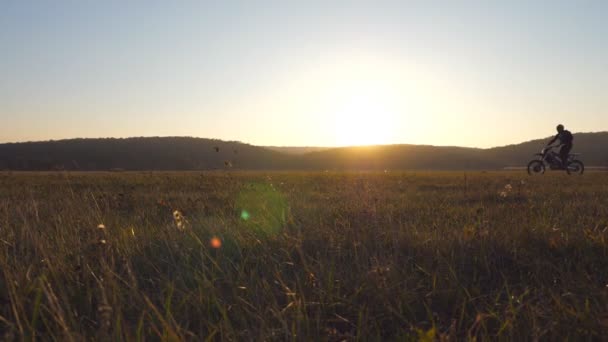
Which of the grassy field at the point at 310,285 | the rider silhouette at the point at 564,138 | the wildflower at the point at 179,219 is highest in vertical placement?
the rider silhouette at the point at 564,138

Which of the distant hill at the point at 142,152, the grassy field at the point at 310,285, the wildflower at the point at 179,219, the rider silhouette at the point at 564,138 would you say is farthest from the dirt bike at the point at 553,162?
the distant hill at the point at 142,152

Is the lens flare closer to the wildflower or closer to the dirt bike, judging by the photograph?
the wildflower

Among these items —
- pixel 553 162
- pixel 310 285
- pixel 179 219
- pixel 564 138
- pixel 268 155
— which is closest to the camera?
pixel 310 285

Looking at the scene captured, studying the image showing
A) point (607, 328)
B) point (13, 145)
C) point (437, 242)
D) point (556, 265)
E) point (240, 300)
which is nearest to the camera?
point (607, 328)

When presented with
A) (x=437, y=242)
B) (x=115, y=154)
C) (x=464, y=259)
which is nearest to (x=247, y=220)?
(x=437, y=242)

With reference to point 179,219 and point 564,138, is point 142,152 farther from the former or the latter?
point 179,219

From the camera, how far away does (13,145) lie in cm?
10894

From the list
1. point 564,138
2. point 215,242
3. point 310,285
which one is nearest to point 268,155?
point 564,138

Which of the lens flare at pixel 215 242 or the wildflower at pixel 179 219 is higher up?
the wildflower at pixel 179 219

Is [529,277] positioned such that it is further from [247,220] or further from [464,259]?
[247,220]

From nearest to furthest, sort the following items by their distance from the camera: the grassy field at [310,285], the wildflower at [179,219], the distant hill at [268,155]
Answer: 1. the grassy field at [310,285]
2. the wildflower at [179,219]
3. the distant hill at [268,155]

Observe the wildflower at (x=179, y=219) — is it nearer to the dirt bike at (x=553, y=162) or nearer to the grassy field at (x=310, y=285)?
the grassy field at (x=310, y=285)

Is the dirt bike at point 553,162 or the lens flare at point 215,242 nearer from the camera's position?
the lens flare at point 215,242

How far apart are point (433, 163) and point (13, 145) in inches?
4238
